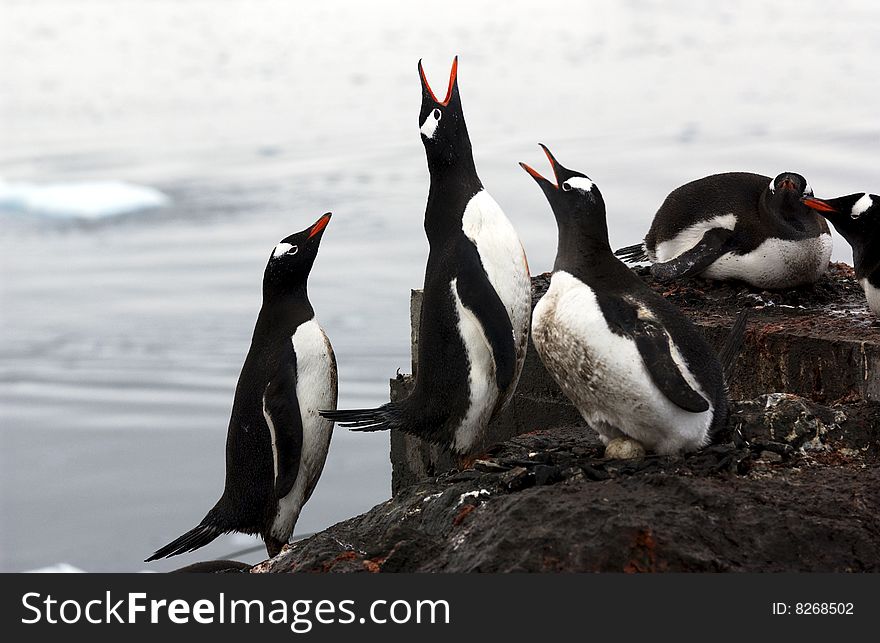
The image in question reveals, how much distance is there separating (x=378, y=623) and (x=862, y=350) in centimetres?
209

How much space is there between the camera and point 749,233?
4.41 meters

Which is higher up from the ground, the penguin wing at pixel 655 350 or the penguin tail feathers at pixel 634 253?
the penguin tail feathers at pixel 634 253

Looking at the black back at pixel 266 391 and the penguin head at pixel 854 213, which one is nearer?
the black back at pixel 266 391

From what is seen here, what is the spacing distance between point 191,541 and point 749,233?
7.95 feet

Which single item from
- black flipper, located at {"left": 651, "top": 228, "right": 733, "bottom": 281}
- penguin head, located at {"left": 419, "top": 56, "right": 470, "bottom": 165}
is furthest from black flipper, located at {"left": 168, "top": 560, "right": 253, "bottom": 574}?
black flipper, located at {"left": 651, "top": 228, "right": 733, "bottom": 281}

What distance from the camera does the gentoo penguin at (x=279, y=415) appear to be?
3.34 m

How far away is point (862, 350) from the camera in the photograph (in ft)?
11.6

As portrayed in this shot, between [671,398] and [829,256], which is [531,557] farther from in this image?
[829,256]

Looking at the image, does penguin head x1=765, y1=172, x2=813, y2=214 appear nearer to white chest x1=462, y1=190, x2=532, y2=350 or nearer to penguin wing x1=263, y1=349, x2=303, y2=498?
white chest x1=462, y1=190, x2=532, y2=350

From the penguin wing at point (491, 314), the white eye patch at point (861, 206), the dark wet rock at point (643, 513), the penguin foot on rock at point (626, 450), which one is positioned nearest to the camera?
the dark wet rock at point (643, 513)

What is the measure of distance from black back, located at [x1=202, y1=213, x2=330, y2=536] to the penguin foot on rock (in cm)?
100

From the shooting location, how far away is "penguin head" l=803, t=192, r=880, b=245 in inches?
145

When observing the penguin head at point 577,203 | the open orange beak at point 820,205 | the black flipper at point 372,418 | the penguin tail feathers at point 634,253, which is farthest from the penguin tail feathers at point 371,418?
the penguin tail feathers at point 634,253

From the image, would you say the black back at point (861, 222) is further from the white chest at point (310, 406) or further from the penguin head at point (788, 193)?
the white chest at point (310, 406)
